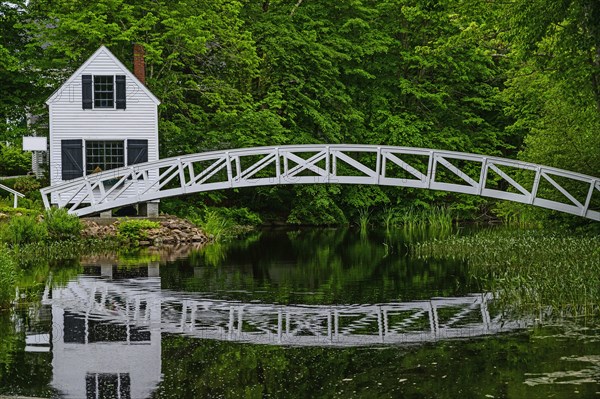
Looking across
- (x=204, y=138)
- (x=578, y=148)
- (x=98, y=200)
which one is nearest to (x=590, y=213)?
(x=578, y=148)

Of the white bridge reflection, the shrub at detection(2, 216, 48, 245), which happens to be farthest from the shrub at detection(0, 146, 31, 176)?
the white bridge reflection

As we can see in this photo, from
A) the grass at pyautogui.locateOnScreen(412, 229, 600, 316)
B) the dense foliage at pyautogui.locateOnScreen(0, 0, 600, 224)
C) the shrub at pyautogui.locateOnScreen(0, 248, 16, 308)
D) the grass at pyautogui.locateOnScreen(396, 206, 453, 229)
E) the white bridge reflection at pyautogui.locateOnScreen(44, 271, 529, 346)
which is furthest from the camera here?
the grass at pyautogui.locateOnScreen(396, 206, 453, 229)

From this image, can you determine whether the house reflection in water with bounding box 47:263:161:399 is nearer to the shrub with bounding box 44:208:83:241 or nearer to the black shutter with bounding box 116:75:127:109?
the shrub with bounding box 44:208:83:241

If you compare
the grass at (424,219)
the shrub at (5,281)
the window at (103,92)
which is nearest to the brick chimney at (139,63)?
the window at (103,92)

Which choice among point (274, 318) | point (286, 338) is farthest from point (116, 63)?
point (286, 338)

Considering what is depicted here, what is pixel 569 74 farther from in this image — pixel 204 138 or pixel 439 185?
pixel 204 138

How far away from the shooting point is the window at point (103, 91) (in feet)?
114

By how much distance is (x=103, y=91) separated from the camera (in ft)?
115

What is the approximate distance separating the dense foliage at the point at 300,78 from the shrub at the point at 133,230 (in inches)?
265

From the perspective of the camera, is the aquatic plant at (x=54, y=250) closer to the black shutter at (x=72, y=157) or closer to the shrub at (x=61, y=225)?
the shrub at (x=61, y=225)

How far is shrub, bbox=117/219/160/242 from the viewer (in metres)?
30.5

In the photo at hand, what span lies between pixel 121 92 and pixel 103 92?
65cm

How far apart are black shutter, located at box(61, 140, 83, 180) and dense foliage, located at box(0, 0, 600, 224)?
11.5 ft

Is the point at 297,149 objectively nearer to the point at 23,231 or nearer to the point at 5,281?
the point at 23,231
